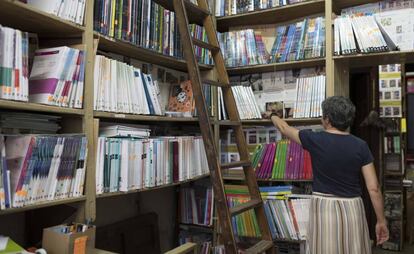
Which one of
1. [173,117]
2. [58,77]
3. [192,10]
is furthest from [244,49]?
[58,77]

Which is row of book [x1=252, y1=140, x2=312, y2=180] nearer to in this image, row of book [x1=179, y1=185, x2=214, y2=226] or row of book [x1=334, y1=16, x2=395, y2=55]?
row of book [x1=179, y1=185, x2=214, y2=226]

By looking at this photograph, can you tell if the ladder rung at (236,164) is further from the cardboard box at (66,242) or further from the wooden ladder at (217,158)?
the cardboard box at (66,242)

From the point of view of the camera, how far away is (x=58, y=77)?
58.5 inches

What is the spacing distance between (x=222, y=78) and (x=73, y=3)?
3.53ft

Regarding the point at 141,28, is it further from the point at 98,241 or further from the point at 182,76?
the point at 98,241

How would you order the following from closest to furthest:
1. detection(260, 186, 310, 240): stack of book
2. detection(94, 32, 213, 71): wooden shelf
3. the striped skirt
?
detection(94, 32, 213, 71): wooden shelf → the striped skirt → detection(260, 186, 310, 240): stack of book

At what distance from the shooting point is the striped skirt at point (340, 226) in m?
1.97

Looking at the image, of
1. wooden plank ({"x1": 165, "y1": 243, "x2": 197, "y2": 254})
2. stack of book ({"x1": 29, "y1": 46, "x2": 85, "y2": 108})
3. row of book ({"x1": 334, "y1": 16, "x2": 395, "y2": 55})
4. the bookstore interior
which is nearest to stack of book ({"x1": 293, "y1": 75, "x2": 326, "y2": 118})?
the bookstore interior

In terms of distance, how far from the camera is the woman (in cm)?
196

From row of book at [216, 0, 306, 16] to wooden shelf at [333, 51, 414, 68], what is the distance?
55cm

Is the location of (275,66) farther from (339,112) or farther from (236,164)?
(236,164)

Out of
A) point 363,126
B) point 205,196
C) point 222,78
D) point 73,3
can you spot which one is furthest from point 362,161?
point 363,126

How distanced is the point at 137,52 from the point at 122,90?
1.25ft

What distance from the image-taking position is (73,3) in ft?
5.18
